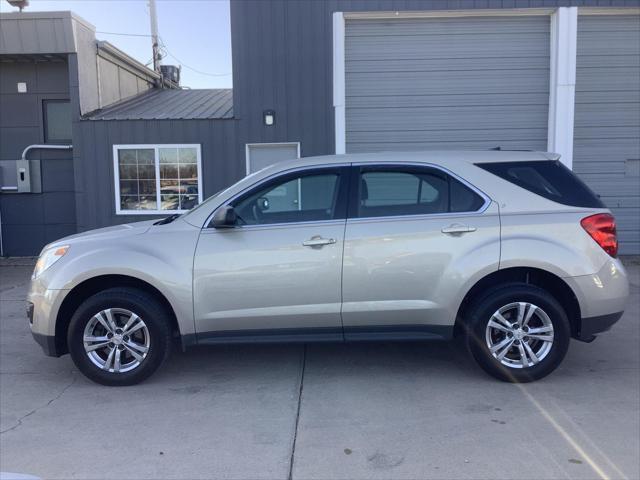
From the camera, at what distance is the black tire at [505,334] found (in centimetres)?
440

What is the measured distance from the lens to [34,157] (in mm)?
11305

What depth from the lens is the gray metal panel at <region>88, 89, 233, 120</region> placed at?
425 inches

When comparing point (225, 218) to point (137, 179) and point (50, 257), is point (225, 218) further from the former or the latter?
point (137, 179)

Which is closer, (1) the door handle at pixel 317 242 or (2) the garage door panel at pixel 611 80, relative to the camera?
(1) the door handle at pixel 317 242

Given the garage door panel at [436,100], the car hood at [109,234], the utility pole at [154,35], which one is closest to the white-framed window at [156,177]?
the garage door panel at [436,100]

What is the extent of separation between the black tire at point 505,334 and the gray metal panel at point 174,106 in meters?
7.43

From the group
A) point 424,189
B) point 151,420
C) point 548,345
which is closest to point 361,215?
point 424,189

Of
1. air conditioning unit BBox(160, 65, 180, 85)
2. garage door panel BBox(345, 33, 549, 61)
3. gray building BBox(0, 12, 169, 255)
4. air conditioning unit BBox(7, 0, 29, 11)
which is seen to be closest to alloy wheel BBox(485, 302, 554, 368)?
garage door panel BBox(345, 33, 549, 61)

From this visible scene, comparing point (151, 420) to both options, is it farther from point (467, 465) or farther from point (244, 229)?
point (467, 465)

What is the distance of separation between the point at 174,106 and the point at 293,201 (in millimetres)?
8400

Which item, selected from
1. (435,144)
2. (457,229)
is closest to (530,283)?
(457,229)

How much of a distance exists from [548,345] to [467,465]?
1.60m

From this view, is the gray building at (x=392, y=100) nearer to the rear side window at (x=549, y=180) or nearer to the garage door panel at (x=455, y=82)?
the garage door panel at (x=455, y=82)

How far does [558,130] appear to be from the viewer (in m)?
10.4
